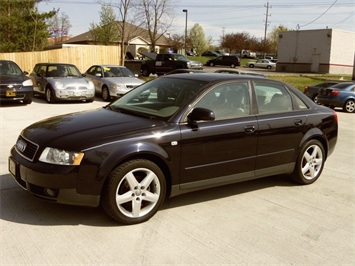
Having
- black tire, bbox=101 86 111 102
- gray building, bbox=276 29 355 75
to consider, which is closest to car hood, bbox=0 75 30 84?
black tire, bbox=101 86 111 102

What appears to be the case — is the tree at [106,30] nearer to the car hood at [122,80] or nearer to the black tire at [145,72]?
the black tire at [145,72]

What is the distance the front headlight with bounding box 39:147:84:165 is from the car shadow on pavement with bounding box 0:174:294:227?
2.11ft

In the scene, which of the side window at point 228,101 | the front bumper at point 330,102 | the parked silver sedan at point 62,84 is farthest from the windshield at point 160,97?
the front bumper at point 330,102

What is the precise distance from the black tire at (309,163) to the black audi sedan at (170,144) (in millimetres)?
15

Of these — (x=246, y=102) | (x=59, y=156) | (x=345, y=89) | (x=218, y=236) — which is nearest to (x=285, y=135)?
(x=246, y=102)

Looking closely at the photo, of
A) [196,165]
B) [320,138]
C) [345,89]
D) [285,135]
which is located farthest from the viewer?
[345,89]

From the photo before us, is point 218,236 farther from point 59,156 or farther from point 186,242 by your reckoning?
point 59,156

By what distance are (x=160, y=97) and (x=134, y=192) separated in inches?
53.9

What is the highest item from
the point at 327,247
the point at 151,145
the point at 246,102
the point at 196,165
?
the point at 246,102

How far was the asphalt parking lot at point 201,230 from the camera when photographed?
3.24 m

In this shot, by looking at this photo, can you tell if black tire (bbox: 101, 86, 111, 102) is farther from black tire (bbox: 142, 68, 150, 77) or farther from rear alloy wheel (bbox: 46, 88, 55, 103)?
black tire (bbox: 142, 68, 150, 77)

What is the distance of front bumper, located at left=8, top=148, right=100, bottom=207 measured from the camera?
11.7ft

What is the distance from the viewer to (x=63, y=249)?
10.7ft

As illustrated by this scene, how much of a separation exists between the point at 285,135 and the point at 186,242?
2150 mm
